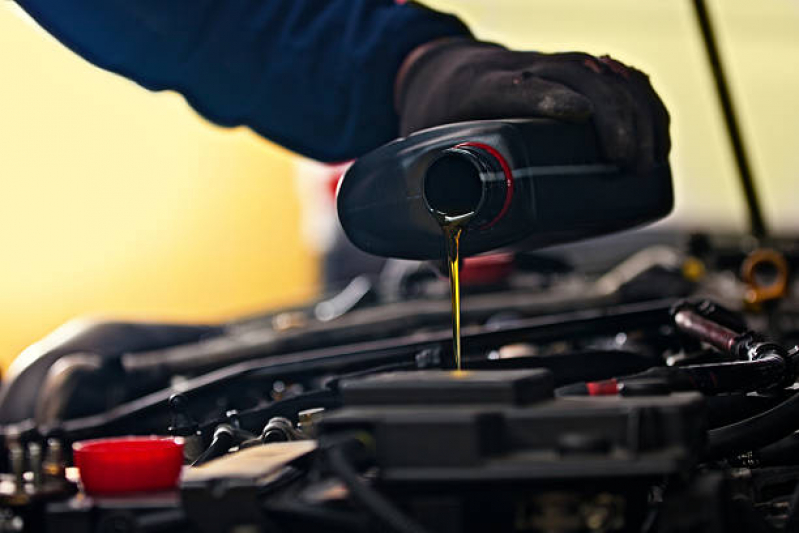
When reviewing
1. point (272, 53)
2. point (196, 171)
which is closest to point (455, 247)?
point (272, 53)

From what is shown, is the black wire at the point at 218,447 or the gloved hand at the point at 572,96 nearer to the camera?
the black wire at the point at 218,447

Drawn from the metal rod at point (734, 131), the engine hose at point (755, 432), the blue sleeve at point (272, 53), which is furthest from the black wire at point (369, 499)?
the metal rod at point (734, 131)

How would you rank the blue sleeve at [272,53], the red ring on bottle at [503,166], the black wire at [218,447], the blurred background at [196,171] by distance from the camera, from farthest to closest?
the blurred background at [196,171], the blue sleeve at [272,53], the red ring on bottle at [503,166], the black wire at [218,447]

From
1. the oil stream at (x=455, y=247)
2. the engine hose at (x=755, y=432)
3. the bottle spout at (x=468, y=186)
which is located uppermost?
the bottle spout at (x=468, y=186)

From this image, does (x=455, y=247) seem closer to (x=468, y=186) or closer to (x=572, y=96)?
(x=468, y=186)

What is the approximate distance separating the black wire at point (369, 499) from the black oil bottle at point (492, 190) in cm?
33

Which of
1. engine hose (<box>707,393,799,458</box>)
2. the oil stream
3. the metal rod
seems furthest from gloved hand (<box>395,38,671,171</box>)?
the metal rod

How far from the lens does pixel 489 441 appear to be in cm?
54

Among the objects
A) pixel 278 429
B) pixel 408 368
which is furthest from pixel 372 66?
pixel 278 429

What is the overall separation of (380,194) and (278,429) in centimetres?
24

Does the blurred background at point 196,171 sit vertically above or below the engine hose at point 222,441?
above

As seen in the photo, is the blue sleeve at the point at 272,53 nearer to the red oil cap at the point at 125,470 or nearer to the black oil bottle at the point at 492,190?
the black oil bottle at the point at 492,190

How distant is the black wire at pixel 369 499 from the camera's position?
0.52 meters

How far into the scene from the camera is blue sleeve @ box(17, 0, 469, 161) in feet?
3.93
